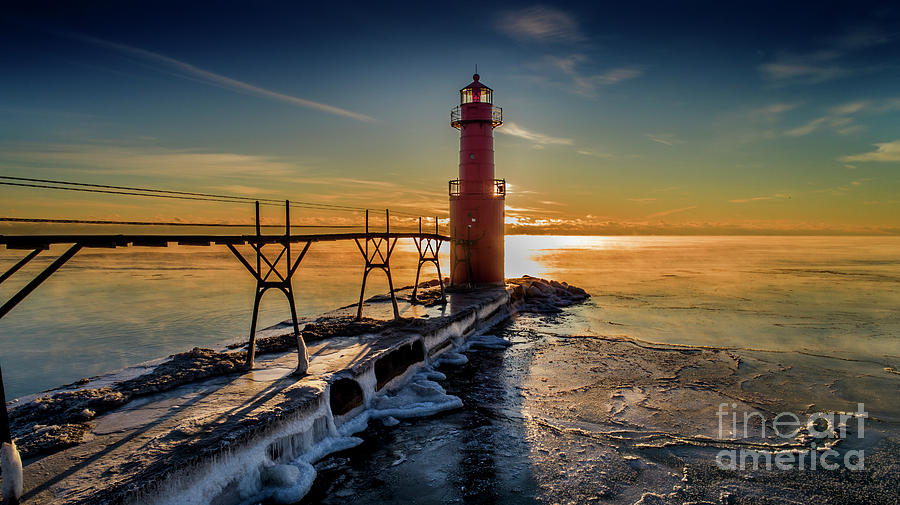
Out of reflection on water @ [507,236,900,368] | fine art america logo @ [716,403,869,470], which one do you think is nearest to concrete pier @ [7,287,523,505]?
fine art america logo @ [716,403,869,470]

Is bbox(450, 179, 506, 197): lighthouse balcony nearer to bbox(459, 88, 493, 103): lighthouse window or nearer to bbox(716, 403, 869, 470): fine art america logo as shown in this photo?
bbox(459, 88, 493, 103): lighthouse window

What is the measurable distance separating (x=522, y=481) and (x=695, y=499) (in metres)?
1.99

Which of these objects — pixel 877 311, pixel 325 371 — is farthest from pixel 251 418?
pixel 877 311

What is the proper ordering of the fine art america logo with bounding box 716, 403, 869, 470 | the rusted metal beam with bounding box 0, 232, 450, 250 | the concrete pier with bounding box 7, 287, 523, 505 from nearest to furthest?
the concrete pier with bounding box 7, 287, 523, 505 < the rusted metal beam with bounding box 0, 232, 450, 250 < the fine art america logo with bounding box 716, 403, 869, 470

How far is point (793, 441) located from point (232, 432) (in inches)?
305

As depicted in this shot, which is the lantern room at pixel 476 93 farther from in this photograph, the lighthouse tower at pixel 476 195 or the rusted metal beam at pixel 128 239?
the rusted metal beam at pixel 128 239

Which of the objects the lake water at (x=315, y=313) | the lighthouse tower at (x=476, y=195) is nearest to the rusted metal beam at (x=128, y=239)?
the lake water at (x=315, y=313)

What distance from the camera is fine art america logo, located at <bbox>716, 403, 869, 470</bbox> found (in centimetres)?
626

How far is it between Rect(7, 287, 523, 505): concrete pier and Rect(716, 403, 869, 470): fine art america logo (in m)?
4.48

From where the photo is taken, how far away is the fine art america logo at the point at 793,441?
6.26m

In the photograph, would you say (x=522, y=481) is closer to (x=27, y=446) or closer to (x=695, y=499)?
(x=695, y=499)

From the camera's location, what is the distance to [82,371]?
11750 mm

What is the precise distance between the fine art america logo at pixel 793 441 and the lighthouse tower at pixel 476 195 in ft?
39.5

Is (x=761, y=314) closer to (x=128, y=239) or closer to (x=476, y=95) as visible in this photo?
(x=476, y=95)
